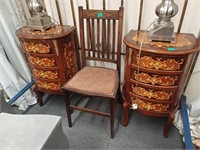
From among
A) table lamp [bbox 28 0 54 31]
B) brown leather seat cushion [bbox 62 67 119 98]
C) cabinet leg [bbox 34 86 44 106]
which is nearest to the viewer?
brown leather seat cushion [bbox 62 67 119 98]

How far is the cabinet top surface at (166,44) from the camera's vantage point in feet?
3.12

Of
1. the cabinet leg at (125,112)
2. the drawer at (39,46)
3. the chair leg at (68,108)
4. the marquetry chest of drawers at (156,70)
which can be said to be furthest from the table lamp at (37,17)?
the cabinet leg at (125,112)

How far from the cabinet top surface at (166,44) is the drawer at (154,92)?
29cm

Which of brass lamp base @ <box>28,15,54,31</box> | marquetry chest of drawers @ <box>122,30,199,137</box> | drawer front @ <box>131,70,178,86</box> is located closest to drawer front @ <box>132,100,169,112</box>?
marquetry chest of drawers @ <box>122,30,199,137</box>

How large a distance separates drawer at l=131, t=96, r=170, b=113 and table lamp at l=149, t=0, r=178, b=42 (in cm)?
46

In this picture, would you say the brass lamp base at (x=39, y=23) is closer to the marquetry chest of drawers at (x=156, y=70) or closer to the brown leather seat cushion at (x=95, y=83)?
the brown leather seat cushion at (x=95, y=83)

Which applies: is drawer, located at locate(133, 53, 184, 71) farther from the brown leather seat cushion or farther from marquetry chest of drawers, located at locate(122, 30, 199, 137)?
the brown leather seat cushion

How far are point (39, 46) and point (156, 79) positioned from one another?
36.0 inches

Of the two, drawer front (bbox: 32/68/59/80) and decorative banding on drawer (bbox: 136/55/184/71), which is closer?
decorative banding on drawer (bbox: 136/55/184/71)

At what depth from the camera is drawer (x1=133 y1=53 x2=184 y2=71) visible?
97cm

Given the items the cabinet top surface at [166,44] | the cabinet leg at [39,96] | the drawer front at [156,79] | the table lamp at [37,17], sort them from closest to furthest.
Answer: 1. the cabinet top surface at [166,44]
2. the drawer front at [156,79]
3. the table lamp at [37,17]
4. the cabinet leg at [39,96]

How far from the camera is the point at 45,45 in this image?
1.26 m

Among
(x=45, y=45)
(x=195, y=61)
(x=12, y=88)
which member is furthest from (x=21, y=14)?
(x=195, y=61)

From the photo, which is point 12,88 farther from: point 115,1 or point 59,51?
point 115,1
